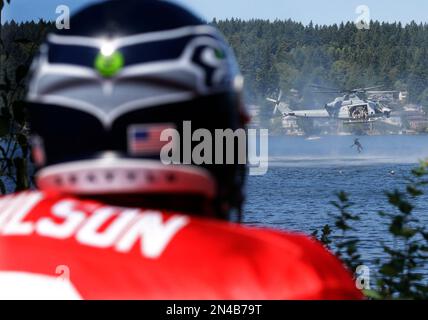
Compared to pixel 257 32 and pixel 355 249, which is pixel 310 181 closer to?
pixel 257 32

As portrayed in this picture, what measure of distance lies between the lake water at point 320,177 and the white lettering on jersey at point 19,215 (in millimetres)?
11959

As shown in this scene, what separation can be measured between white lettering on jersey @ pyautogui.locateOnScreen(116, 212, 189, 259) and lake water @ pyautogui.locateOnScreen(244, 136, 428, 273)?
39.5 feet

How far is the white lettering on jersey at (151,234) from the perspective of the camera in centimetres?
120

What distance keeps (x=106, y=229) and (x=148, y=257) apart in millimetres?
84

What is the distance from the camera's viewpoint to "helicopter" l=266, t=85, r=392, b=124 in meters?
25.6

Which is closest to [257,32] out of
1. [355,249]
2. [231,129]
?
[355,249]

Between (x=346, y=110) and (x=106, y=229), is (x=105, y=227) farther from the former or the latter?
(x=346, y=110)

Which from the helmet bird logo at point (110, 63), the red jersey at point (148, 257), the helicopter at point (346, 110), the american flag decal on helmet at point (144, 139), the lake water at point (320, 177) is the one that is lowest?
the lake water at point (320, 177)

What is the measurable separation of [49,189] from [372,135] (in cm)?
4313

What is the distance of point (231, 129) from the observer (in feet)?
4.68

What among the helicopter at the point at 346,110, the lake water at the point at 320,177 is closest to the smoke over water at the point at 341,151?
the lake water at the point at 320,177

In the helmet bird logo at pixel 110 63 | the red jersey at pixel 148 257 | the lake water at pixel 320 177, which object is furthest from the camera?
the lake water at pixel 320 177

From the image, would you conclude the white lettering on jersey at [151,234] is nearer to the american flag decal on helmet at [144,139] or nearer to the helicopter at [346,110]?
the american flag decal on helmet at [144,139]

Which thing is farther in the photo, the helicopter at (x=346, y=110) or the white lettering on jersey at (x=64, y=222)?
the helicopter at (x=346, y=110)
